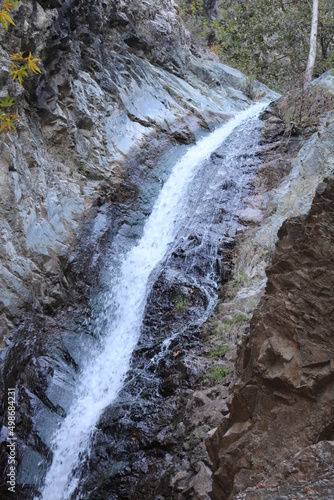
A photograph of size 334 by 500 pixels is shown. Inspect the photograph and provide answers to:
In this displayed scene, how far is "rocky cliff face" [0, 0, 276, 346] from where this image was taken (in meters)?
8.38

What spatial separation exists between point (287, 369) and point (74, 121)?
957 cm

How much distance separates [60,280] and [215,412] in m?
4.49

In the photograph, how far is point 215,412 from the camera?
6086 millimetres

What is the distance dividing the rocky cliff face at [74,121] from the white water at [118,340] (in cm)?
127

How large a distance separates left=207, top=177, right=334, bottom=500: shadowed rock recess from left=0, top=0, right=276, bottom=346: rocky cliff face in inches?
184

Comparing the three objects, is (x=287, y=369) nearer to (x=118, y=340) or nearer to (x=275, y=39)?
(x=118, y=340)

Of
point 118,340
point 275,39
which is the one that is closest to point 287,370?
point 118,340

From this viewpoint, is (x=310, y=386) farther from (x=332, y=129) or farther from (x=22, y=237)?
(x=332, y=129)

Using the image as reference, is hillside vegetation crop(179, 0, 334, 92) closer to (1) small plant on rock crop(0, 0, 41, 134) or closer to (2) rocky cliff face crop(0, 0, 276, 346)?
(2) rocky cliff face crop(0, 0, 276, 346)

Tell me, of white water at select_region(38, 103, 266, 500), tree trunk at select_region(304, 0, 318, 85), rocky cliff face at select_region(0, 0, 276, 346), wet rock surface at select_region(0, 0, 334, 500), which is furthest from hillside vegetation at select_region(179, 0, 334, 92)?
white water at select_region(38, 103, 266, 500)

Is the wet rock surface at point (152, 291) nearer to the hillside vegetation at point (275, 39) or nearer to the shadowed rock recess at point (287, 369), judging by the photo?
the shadowed rock recess at point (287, 369)

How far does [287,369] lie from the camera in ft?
12.7

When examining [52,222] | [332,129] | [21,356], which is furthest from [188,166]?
[21,356]

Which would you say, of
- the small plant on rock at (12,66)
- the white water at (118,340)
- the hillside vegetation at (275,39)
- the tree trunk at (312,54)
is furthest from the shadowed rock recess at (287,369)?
the hillside vegetation at (275,39)
